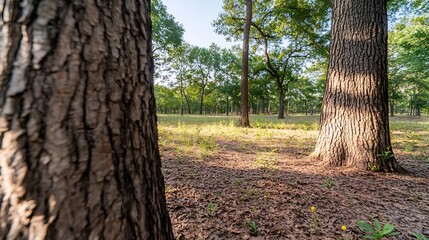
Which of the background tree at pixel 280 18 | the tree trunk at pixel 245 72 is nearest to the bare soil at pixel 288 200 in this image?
the tree trunk at pixel 245 72

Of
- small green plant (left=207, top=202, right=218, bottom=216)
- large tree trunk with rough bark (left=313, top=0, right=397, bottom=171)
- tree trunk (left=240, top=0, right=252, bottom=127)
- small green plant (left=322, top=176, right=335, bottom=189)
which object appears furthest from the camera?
tree trunk (left=240, top=0, right=252, bottom=127)

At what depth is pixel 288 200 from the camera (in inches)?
88.3

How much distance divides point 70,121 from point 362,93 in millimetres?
3707

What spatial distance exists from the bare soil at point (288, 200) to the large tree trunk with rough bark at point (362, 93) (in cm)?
30

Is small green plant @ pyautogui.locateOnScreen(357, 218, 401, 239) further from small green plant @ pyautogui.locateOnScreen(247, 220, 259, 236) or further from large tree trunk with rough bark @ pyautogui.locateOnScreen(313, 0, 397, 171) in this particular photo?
large tree trunk with rough bark @ pyautogui.locateOnScreen(313, 0, 397, 171)

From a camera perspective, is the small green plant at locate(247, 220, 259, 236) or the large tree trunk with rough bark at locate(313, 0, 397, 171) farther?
the large tree trunk with rough bark at locate(313, 0, 397, 171)

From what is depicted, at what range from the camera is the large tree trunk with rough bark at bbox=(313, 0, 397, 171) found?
10.3ft

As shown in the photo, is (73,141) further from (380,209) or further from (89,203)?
(380,209)

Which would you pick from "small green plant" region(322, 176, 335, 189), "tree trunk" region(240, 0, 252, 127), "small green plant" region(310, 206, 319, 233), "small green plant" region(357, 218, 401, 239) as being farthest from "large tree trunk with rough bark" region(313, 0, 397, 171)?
"tree trunk" region(240, 0, 252, 127)

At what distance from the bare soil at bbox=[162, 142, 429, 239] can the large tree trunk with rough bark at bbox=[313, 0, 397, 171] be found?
0.97 feet

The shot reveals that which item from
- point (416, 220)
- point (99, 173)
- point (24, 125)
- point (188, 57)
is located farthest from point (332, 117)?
point (188, 57)

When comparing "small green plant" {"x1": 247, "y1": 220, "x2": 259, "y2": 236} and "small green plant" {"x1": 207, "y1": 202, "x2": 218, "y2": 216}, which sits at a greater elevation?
"small green plant" {"x1": 207, "y1": 202, "x2": 218, "y2": 216}

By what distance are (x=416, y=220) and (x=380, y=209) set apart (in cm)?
27

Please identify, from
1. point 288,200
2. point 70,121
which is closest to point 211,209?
point 288,200
